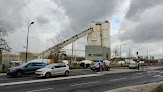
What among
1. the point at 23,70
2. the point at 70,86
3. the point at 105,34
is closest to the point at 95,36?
the point at 105,34

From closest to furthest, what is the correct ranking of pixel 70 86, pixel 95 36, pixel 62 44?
pixel 70 86, pixel 62 44, pixel 95 36

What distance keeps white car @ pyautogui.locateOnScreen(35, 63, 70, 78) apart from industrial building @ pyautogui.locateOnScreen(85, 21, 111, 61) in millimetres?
56151

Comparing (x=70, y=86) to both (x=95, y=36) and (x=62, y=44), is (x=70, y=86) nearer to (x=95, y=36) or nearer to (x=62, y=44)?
(x=62, y=44)

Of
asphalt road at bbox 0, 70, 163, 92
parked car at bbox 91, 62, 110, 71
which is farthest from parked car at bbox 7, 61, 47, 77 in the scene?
parked car at bbox 91, 62, 110, 71

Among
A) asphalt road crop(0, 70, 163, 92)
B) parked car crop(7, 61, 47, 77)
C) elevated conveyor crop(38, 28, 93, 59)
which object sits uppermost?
elevated conveyor crop(38, 28, 93, 59)

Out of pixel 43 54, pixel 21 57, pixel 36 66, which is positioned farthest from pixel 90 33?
pixel 36 66

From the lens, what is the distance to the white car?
573 inches

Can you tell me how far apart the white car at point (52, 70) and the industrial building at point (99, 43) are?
184 ft

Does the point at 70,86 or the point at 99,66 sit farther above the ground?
the point at 99,66

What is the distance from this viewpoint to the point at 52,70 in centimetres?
1518

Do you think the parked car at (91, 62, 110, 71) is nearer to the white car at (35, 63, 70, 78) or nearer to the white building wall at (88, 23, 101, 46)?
the white car at (35, 63, 70, 78)

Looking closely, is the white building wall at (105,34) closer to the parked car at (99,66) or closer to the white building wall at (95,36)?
the white building wall at (95,36)

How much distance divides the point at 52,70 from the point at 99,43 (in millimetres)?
66925

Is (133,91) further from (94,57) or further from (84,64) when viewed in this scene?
(94,57)
